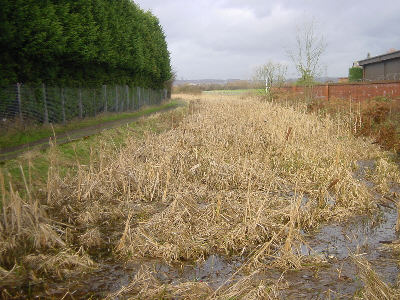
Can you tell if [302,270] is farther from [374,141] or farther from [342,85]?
[342,85]

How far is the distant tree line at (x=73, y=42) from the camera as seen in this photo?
11.3 m

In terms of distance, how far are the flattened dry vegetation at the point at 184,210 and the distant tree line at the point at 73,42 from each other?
534 centimetres

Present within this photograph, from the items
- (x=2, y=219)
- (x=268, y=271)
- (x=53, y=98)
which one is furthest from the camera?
(x=53, y=98)

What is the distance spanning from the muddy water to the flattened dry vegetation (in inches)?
5.4

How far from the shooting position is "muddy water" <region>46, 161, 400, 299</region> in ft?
13.3

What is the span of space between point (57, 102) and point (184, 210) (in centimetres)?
993

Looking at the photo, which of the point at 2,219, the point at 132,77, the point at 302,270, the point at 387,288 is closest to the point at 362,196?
the point at 302,270

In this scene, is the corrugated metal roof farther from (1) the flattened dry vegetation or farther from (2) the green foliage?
(1) the flattened dry vegetation

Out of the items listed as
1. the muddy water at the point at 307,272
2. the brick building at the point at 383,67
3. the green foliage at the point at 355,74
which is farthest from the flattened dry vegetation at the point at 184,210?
the green foliage at the point at 355,74

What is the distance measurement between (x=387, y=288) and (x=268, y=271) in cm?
124

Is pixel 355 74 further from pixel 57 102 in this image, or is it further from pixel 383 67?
pixel 57 102

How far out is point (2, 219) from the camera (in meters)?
5.12

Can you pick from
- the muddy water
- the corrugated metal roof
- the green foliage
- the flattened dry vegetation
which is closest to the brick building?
the corrugated metal roof

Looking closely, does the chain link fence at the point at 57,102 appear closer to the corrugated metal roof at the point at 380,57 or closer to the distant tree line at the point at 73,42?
the distant tree line at the point at 73,42
